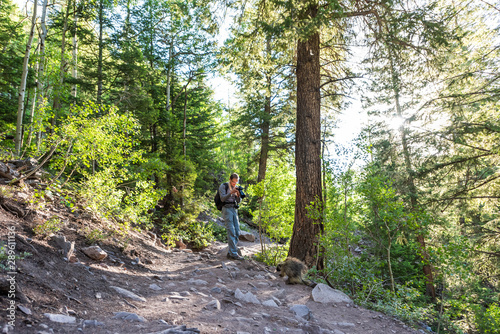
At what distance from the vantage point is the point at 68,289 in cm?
278

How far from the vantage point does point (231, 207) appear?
6.73 metres

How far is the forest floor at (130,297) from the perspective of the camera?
223 cm

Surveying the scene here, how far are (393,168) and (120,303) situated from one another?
11.1 m

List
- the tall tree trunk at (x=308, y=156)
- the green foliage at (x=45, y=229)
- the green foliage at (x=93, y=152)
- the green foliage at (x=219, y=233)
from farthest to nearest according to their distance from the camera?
the green foliage at (x=219, y=233)
the tall tree trunk at (x=308, y=156)
the green foliage at (x=93, y=152)
the green foliage at (x=45, y=229)

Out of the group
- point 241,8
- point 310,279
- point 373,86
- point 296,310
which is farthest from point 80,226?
point 373,86

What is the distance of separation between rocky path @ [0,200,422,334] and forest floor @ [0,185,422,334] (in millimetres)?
10

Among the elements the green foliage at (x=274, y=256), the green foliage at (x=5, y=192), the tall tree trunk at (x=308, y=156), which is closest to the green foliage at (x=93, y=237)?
the green foliage at (x=5, y=192)

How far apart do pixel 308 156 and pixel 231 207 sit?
232cm

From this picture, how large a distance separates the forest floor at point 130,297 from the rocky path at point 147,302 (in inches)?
0.4

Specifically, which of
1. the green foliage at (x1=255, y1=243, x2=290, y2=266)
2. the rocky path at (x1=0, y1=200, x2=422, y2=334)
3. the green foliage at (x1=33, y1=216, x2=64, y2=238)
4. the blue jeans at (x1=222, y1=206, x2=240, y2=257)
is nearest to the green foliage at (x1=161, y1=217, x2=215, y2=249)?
the green foliage at (x1=255, y1=243, x2=290, y2=266)

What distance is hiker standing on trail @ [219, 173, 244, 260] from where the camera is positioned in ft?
21.5

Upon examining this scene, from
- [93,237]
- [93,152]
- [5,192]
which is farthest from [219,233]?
[5,192]

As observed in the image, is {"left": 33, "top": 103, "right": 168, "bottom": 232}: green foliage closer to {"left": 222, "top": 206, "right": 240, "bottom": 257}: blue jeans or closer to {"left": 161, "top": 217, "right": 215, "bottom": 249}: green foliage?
{"left": 222, "top": 206, "right": 240, "bottom": 257}: blue jeans

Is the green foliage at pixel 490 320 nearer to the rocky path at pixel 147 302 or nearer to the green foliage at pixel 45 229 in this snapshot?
the rocky path at pixel 147 302
